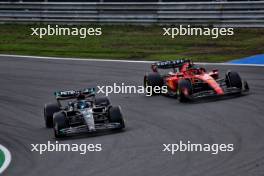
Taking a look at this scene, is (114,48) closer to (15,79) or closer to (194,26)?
(194,26)

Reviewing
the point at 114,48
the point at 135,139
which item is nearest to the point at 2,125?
the point at 135,139

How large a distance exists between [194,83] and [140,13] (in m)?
14.8

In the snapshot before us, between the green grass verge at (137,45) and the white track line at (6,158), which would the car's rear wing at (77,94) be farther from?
the green grass verge at (137,45)

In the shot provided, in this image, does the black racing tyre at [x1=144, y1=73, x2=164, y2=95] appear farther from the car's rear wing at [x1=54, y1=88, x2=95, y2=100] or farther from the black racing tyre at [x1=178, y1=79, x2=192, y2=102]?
the car's rear wing at [x1=54, y1=88, x2=95, y2=100]

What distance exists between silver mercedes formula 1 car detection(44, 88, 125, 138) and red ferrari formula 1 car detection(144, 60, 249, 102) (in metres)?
2.23

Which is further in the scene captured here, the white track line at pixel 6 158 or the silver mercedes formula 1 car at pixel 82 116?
the silver mercedes formula 1 car at pixel 82 116

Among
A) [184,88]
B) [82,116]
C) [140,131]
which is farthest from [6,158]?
[184,88]

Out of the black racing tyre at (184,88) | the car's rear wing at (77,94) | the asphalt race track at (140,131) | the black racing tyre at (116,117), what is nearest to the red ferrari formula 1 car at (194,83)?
the black racing tyre at (184,88)

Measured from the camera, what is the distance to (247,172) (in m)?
10.0

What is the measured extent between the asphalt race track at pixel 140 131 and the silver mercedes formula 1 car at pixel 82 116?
208 millimetres

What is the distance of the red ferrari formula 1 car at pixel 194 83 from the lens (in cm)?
1634

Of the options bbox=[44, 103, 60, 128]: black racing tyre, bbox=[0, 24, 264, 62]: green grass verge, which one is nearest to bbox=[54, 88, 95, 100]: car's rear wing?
bbox=[44, 103, 60, 128]: black racing tyre

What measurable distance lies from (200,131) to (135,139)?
1171 millimetres

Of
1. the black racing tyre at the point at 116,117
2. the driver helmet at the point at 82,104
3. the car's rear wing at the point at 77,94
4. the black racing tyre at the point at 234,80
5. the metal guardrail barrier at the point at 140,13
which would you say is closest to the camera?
the black racing tyre at the point at 116,117
